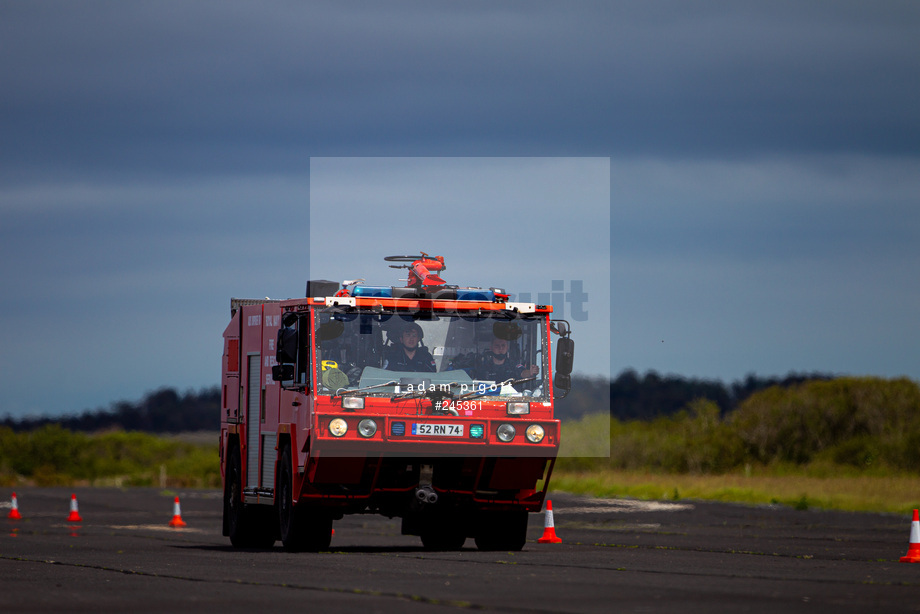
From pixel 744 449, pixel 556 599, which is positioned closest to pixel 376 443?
pixel 556 599

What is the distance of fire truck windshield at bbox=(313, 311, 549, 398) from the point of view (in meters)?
18.7

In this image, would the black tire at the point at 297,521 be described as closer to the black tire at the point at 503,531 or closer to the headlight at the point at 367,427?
the headlight at the point at 367,427

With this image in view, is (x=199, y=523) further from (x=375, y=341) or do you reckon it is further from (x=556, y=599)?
(x=556, y=599)

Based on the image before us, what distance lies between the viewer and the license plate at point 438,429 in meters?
18.5

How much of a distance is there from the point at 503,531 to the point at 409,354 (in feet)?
10.4

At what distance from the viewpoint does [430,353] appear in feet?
62.4

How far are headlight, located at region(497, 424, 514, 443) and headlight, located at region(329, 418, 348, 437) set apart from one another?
1.99 metres

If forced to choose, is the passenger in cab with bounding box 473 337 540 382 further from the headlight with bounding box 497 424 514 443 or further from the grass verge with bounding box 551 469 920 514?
the grass verge with bounding box 551 469 920 514

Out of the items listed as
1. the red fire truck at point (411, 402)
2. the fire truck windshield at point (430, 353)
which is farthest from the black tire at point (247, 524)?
the fire truck windshield at point (430, 353)

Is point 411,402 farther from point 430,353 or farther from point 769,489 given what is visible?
point 769,489

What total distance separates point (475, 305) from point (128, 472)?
67.2m

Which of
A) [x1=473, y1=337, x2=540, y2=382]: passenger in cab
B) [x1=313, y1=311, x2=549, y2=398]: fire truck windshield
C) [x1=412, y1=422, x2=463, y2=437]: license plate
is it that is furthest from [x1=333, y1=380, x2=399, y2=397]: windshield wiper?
[x1=473, y1=337, x2=540, y2=382]: passenger in cab

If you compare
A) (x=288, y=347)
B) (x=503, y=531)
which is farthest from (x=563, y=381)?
(x=288, y=347)

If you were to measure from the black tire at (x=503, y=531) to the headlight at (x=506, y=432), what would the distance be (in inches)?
71.8
